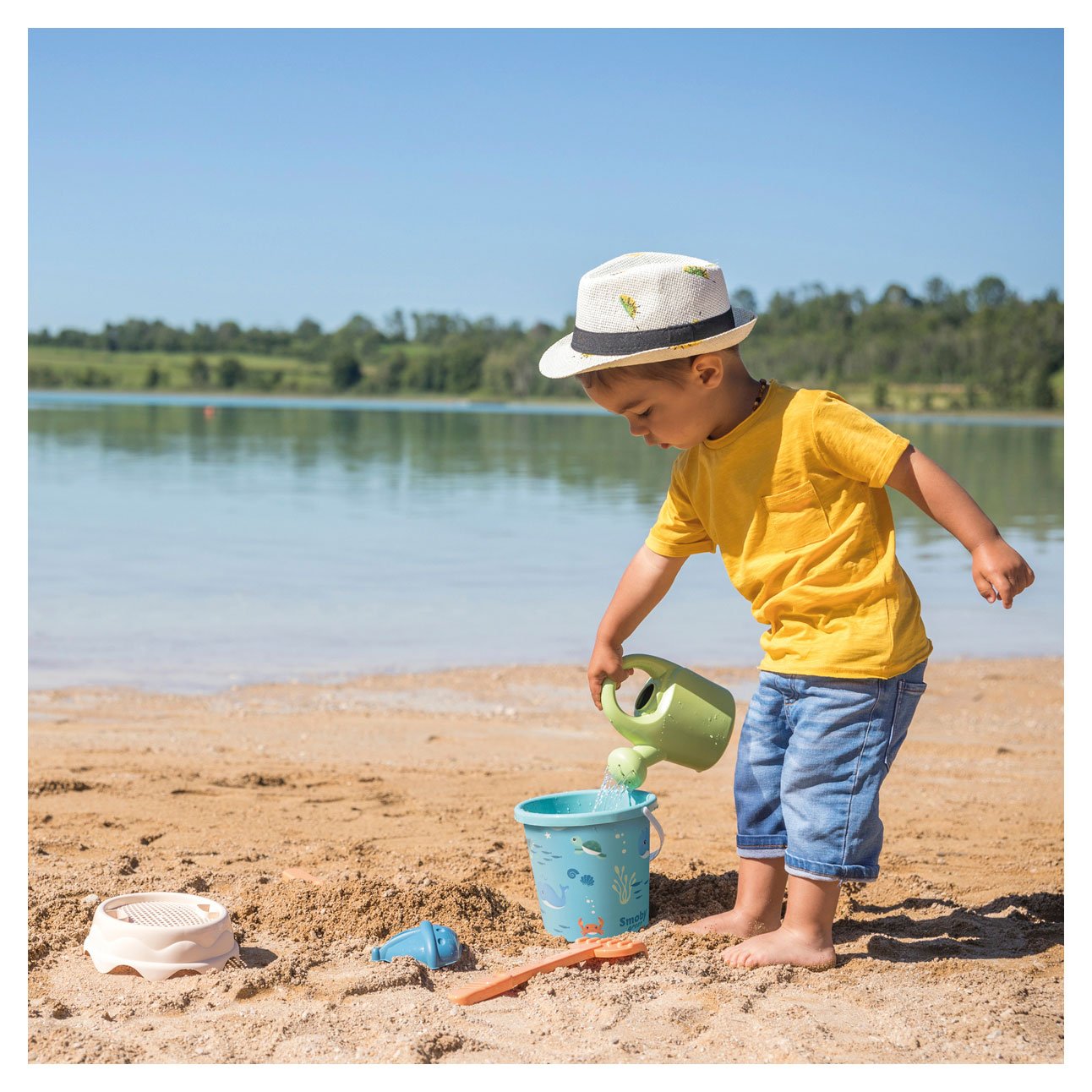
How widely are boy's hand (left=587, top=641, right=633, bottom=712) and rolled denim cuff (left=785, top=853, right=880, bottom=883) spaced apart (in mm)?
617

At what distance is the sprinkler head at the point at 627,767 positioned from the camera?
9.34 feet

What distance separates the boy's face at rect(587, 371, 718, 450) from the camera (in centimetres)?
256

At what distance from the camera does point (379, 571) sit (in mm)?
9227

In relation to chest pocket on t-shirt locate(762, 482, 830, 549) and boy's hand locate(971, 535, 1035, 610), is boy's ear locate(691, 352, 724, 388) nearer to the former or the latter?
chest pocket on t-shirt locate(762, 482, 830, 549)

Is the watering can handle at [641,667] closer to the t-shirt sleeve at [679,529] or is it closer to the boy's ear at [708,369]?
the t-shirt sleeve at [679,529]

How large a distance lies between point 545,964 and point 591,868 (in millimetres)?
279

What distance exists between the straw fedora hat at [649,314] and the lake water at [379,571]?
3793 millimetres

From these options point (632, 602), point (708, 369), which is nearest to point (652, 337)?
point (708, 369)

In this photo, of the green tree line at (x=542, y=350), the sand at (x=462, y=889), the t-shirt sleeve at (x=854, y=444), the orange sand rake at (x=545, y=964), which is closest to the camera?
the sand at (x=462, y=889)

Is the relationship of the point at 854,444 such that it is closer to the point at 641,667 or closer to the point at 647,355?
the point at 647,355

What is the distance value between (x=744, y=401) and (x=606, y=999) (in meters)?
1.32

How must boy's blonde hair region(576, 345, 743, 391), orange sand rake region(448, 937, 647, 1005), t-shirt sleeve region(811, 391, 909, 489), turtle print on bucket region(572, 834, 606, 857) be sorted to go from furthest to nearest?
1. turtle print on bucket region(572, 834, 606, 857)
2. boy's blonde hair region(576, 345, 743, 391)
3. t-shirt sleeve region(811, 391, 909, 489)
4. orange sand rake region(448, 937, 647, 1005)

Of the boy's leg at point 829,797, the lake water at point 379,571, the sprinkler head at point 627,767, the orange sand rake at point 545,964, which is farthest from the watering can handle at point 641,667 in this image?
the lake water at point 379,571

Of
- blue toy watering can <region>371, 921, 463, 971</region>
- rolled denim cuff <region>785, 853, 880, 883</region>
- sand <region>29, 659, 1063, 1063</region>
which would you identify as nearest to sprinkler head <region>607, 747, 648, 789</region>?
sand <region>29, 659, 1063, 1063</region>
